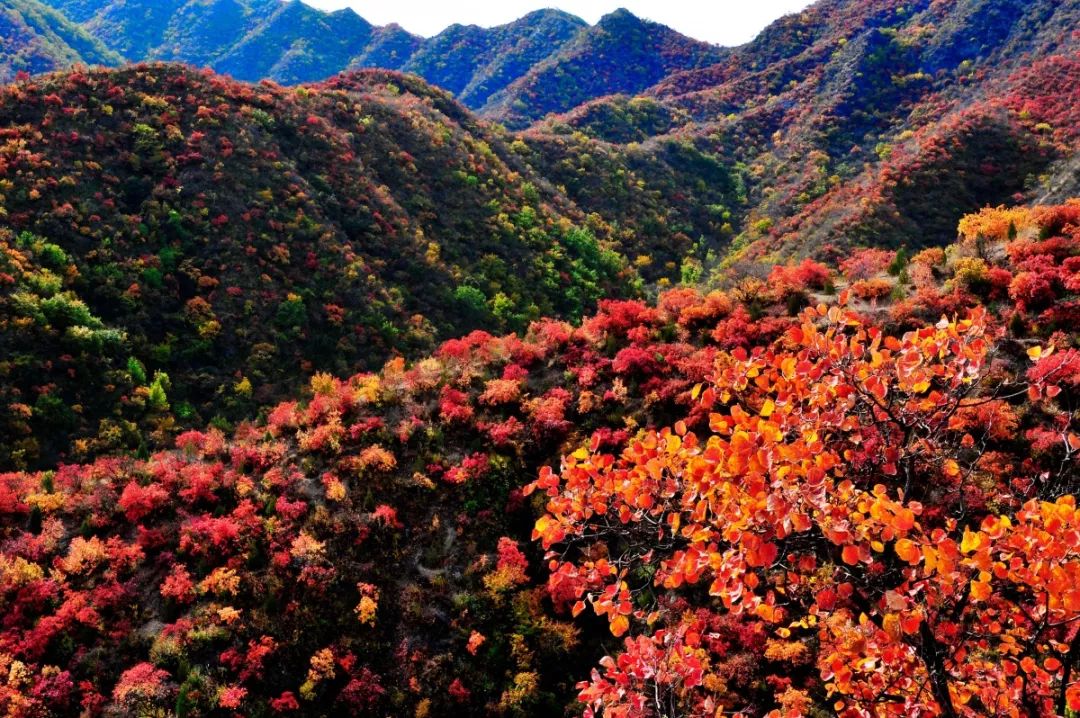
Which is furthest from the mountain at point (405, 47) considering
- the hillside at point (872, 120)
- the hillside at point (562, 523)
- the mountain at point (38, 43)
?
the hillside at point (562, 523)

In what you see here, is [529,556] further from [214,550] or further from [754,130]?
[754,130]

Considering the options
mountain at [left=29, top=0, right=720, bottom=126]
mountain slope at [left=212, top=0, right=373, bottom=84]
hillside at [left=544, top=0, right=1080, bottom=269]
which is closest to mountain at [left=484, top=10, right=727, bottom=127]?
mountain at [left=29, top=0, right=720, bottom=126]

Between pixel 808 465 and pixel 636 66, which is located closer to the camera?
pixel 808 465

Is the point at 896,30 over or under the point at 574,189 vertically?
over

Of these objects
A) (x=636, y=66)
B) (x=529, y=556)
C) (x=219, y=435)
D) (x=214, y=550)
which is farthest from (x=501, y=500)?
(x=636, y=66)

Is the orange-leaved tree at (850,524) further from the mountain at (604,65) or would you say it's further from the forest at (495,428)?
the mountain at (604,65)

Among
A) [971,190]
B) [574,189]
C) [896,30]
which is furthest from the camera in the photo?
[896,30]

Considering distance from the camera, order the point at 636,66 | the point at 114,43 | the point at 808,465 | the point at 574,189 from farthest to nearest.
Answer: the point at 114,43
the point at 636,66
the point at 574,189
the point at 808,465
